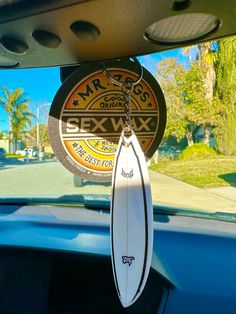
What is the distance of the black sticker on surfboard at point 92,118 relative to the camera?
1.21 metres

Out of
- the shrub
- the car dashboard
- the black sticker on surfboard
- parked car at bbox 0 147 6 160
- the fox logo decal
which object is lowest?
the shrub

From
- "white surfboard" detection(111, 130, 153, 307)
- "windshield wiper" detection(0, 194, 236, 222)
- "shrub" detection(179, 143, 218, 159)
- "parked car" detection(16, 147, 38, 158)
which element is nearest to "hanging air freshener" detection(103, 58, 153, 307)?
"white surfboard" detection(111, 130, 153, 307)

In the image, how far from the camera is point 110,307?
1450 mm

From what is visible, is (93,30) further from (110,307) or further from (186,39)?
(110,307)

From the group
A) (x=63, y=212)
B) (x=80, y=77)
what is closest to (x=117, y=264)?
(x=80, y=77)

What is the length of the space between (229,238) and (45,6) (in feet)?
3.74

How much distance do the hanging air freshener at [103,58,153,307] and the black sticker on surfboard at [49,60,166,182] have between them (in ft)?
0.56

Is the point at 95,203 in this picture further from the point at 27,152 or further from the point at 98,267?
the point at 27,152

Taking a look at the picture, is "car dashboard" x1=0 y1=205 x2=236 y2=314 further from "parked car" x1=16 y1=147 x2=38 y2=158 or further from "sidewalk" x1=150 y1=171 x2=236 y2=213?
"sidewalk" x1=150 y1=171 x2=236 y2=213

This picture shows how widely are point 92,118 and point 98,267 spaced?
0.64 metres

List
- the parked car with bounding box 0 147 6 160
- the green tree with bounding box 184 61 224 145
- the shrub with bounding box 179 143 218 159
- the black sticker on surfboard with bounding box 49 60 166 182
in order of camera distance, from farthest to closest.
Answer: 1. the green tree with bounding box 184 61 224 145
2. the shrub with bounding box 179 143 218 159
3. the parked car with bounding box 0 147 6 160
4. the black sticker on surfboard with bounding box 49 60 166 182

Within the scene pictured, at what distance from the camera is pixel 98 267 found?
1467mm

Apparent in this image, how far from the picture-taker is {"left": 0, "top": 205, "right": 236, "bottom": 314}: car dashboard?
127 cm

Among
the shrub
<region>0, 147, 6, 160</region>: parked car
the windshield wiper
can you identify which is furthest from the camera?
the shrub
